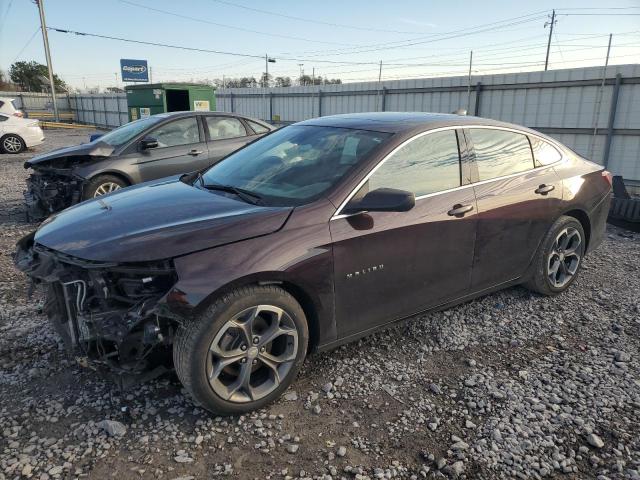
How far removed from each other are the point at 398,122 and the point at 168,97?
12846mm

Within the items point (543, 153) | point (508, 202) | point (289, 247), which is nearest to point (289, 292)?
point (289, 247)

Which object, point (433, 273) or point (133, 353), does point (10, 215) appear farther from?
point (433, 273)

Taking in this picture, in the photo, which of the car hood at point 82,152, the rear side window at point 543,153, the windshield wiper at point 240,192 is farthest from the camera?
the car hood at point 82,152

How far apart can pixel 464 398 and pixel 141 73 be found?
35.9 meters

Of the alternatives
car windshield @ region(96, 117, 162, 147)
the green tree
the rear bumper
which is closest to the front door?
the rear bumper

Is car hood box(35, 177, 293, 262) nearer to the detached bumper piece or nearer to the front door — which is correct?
the detached bumper piece

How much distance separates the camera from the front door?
2926 millimetres

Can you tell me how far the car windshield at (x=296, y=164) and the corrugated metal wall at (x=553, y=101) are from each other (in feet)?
26.8

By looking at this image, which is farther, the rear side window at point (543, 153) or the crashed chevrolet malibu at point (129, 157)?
the crashed chevrolet malibu at point (129, 157)

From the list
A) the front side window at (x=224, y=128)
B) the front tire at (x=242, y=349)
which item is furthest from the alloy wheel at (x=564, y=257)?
the front side window at (x=224, y=128)

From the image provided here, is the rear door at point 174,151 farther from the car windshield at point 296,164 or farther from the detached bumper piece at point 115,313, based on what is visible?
the detached bumper piece at point 115,313

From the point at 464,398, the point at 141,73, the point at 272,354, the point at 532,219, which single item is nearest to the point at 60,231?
the point at 272,354

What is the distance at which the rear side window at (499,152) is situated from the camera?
366 cm

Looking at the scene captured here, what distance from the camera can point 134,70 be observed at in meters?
33.4
